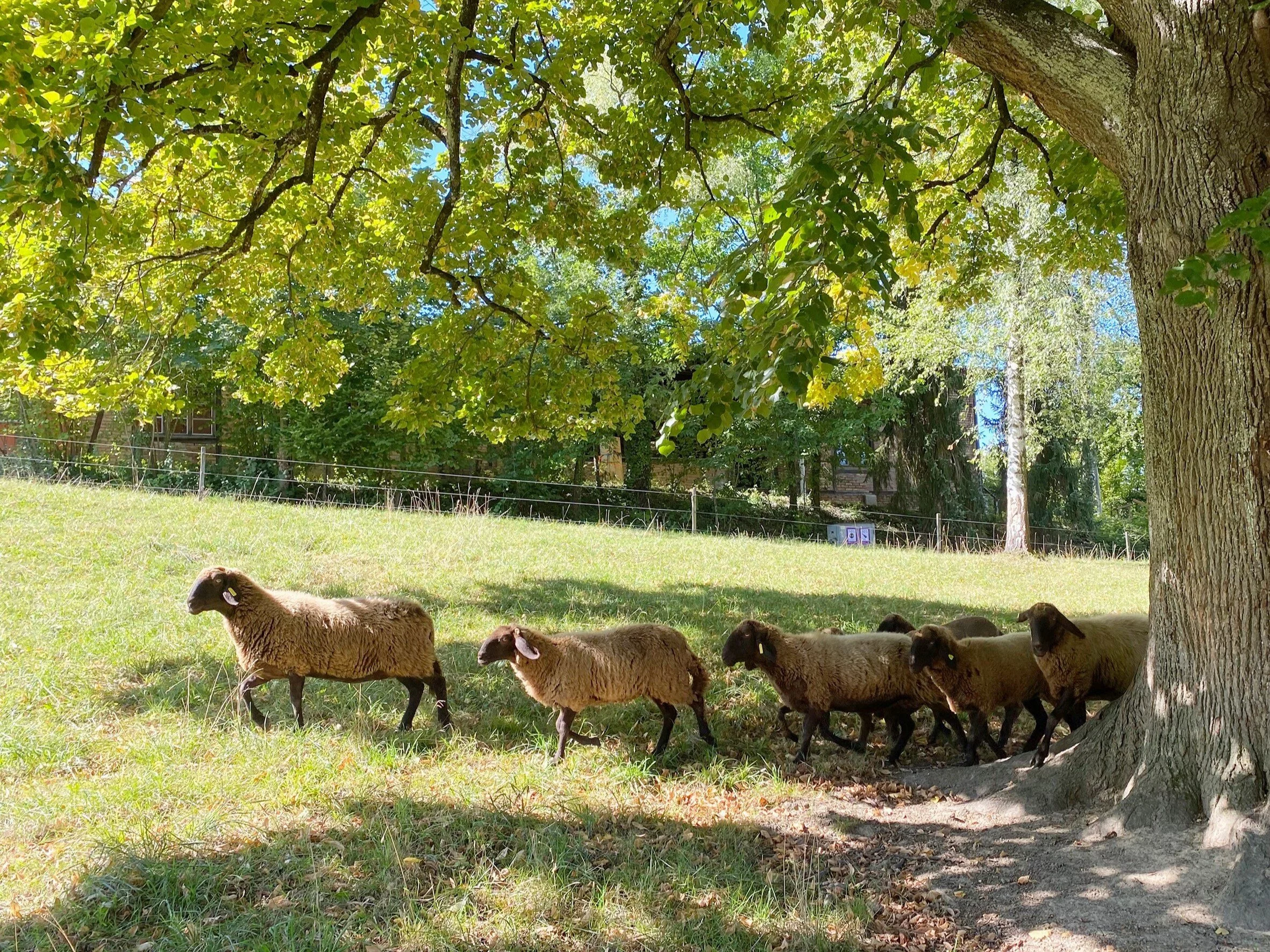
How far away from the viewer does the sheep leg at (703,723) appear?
22.7 feet

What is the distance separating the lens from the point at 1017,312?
67.5 ft

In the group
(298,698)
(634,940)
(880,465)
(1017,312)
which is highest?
(1017,312)

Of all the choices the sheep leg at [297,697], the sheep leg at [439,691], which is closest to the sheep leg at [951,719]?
the sheep leg at [439,691]

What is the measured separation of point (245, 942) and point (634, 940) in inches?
70.6

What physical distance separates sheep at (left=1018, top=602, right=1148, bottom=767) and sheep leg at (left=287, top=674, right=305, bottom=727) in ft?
18.9

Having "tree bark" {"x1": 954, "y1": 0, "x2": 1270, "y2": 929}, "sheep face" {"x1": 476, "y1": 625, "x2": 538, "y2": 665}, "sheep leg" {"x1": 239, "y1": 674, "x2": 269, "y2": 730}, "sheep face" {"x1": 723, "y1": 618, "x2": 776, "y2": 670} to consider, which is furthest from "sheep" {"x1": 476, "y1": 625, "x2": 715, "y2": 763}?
"tree bark" {"x1": 954, "y1": 0, "x2": 1270, "y2": 929}

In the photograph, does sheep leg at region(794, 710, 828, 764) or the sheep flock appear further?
sheep leg at region(794, 710, 828, 764)

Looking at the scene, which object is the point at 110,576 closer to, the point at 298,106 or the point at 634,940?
the point at 298,106

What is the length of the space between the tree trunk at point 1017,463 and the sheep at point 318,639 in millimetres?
19296

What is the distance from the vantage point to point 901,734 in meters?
7.04

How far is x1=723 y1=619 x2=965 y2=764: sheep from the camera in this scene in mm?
6996

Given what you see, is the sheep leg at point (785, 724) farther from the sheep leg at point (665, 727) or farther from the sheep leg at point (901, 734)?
the sheep leg at point (665, 727)

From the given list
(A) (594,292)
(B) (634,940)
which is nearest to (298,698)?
(B) (634,940)

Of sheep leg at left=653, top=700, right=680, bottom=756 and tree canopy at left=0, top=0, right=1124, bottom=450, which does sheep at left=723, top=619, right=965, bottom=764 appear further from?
tree canopy at left=0, top=0, right=1124, bottom=450
